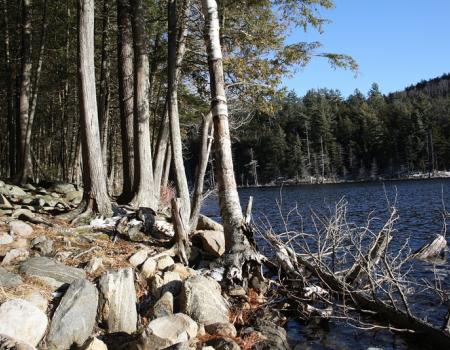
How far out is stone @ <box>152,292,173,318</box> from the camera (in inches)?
249

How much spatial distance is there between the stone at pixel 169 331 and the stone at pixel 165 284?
3.12ft

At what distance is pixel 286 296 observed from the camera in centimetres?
827

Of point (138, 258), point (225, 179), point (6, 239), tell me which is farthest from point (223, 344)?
point (6, 239)

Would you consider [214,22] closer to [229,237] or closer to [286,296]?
[229,237]

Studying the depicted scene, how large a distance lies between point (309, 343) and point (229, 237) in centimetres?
208

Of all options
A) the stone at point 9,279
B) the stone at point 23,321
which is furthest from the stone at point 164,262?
the stone at point 23,321

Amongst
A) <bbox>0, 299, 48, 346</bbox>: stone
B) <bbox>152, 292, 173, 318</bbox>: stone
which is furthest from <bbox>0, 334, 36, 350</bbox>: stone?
<bbox>152, 292, 173, 318</bbox>: stone

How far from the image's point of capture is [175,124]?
11.1 metres

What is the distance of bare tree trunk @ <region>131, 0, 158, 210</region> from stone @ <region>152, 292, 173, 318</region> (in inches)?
196

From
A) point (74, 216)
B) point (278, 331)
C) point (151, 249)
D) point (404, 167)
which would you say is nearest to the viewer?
point (278, 331)

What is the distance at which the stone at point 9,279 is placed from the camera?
5777 millimetres

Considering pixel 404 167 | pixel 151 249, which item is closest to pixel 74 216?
pixel 151 249

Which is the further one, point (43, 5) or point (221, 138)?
point (43, 5)

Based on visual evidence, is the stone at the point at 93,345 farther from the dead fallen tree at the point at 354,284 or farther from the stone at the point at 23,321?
the dead fallen tree at the point at 354,284
